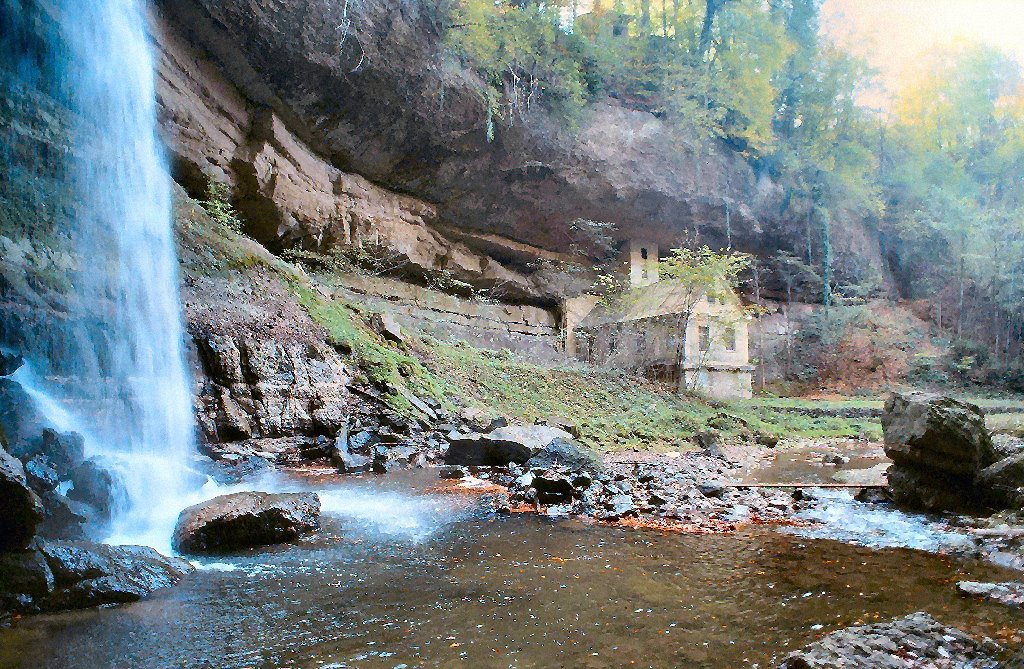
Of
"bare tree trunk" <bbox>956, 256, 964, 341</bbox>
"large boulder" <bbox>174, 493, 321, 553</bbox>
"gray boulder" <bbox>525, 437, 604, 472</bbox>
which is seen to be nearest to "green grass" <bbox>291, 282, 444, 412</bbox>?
"gray boulder" <bbox>525, 437, 604, 472</bbox>

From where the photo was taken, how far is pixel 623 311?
2522 cm

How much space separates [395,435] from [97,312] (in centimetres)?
546

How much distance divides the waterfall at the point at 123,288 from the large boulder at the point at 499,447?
13.9ft

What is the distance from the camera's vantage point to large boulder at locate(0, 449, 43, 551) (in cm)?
334

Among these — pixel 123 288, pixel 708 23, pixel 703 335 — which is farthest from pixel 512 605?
pixel 708 23

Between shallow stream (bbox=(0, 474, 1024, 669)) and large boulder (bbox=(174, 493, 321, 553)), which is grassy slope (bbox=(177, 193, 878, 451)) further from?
shallow stream (bbox=(0, 474, 1024, 669))

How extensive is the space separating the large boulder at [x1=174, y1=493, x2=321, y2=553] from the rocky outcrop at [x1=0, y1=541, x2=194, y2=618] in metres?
0.71

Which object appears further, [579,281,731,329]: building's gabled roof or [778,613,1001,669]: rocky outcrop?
[579,281,731,329]: building's gabled roof

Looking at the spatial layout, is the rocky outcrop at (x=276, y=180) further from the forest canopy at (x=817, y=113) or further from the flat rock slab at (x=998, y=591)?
the flat rock slab at (x=998, y=591)

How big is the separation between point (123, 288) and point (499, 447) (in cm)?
697

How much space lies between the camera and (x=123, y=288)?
30.2ft

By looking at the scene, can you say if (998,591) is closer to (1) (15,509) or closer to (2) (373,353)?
(1) (15,509)

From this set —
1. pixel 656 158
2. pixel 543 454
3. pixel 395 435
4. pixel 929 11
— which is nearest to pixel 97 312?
pixel 395 435

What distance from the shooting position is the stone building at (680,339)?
22.0 metres
